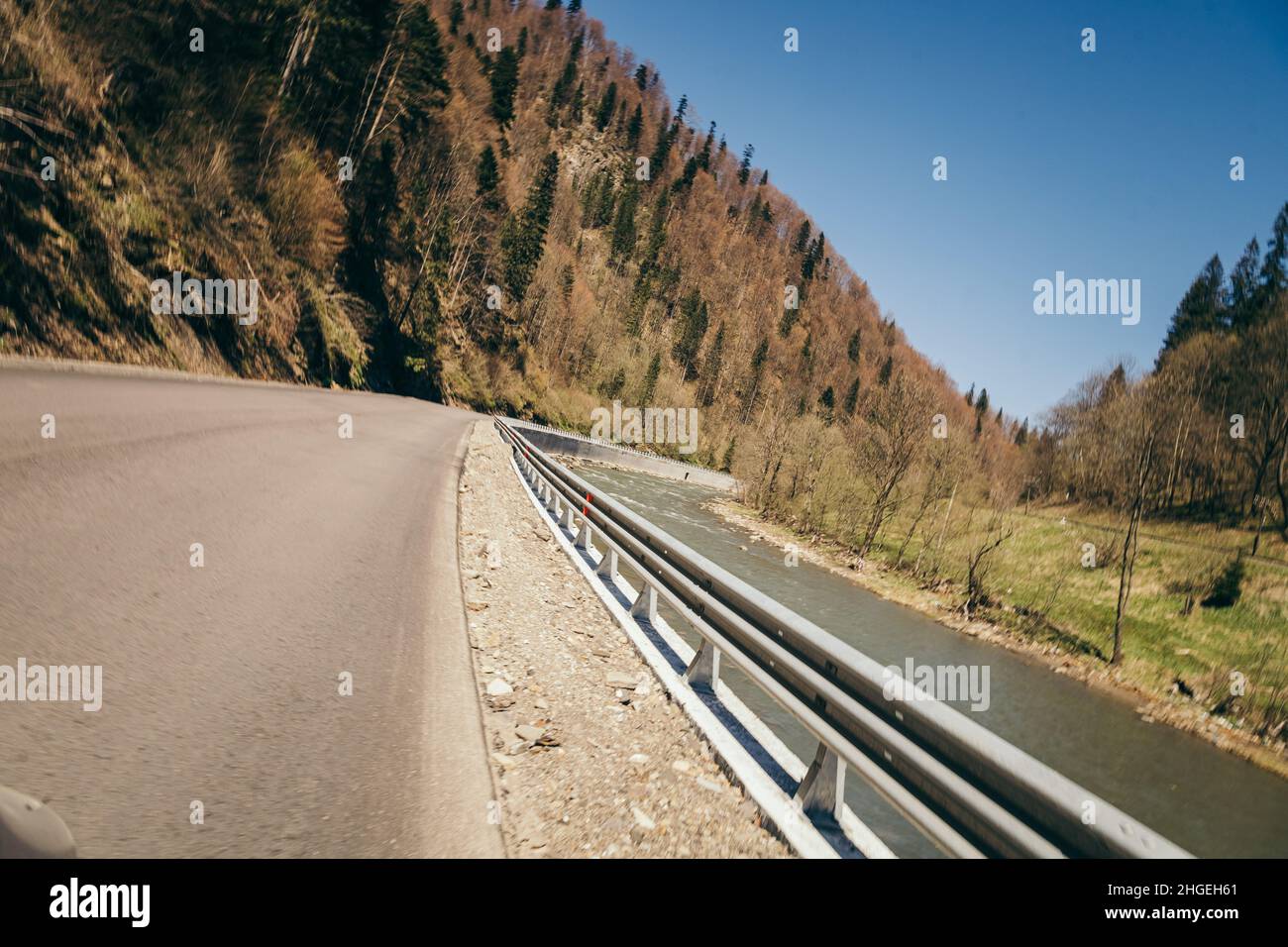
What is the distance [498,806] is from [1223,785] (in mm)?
17491

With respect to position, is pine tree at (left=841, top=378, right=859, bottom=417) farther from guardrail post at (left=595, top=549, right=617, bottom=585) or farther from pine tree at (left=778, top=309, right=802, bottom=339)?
guardrail post at (left=595, top=549, right=617, bottom=585)

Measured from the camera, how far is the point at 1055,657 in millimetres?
19547

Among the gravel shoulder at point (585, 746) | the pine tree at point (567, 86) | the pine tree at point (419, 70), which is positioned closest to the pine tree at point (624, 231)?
the pine tree at point (567, 86)

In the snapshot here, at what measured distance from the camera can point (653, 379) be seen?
272 ft

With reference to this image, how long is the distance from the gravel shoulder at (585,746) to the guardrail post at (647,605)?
27 centimetres

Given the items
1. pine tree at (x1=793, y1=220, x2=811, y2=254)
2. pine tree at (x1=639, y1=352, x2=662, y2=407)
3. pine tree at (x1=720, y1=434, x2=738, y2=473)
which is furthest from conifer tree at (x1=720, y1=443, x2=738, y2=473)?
pine tree at (x1=793, y1=220, x2=811, y2=254)

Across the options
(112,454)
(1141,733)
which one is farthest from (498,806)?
(1141,733)

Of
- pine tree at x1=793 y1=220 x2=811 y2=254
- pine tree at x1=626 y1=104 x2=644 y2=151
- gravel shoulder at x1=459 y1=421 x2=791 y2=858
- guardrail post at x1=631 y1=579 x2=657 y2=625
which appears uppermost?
pine tree at x1=626 y1=104 x2=644 y2=151

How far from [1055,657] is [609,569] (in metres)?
19.5

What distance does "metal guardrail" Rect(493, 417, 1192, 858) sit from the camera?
185 centimetres

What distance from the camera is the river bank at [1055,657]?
15.3m

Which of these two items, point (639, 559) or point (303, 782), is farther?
point (639, 559)

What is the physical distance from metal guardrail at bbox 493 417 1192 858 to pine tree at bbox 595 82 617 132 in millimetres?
147421
